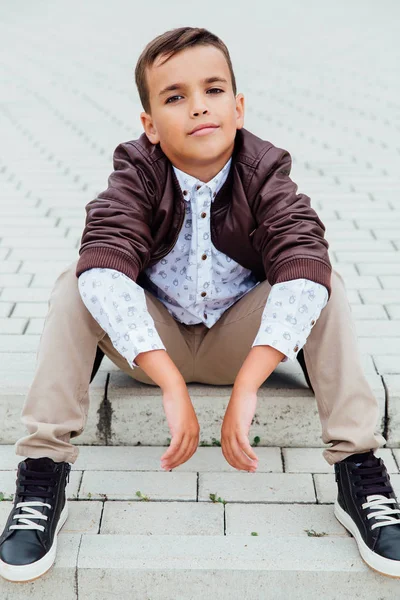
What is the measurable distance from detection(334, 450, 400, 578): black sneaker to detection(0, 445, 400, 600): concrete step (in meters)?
0.05

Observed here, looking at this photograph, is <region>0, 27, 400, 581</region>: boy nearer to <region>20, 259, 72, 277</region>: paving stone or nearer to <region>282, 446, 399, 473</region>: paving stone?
<region>282, 446, 399, 473</region>: paving stone

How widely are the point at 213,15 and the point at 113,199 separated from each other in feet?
48.5

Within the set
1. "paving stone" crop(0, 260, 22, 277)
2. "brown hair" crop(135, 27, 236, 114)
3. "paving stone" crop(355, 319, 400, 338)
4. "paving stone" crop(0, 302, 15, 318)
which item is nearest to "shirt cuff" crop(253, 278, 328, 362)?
"brown hair" crop(135, 27, 236, 114)

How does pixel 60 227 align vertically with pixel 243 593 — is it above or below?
below

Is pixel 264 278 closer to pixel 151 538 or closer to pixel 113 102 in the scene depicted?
pixel 151 538

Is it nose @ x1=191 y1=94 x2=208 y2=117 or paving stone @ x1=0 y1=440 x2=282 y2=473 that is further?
paving stone @ x1=0 y1=440 x2=282 y2=473

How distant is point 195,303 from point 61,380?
1.68 ft

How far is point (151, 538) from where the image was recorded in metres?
2.33

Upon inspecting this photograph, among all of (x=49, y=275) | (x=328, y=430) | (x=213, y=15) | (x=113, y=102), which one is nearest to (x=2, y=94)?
(x=113, y=102)

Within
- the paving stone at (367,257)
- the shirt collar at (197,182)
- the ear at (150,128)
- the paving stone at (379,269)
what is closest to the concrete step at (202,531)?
the shirt collar at (197,182)

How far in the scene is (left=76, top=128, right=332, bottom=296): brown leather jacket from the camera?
7.68ft

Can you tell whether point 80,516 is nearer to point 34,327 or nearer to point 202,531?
point 202,531

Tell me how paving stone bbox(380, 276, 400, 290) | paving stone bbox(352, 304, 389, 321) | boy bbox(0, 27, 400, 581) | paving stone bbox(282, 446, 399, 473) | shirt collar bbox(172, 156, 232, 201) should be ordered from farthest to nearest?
1. paving stone bbox(380, 276, 400, 290)
2. paving stone bbox(352, 304, 389, 321)
3. paving stone bbox(282, 446, 399, 473)
4. shirt collar bbox(172, 156, 232, 201)
5. boy bbox(0, 27, 400, 581)

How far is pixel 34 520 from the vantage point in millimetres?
2246
